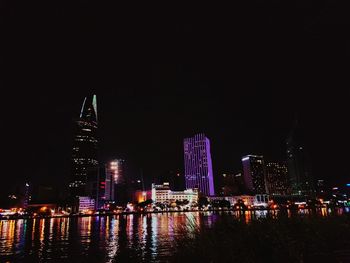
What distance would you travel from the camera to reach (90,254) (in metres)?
27.8

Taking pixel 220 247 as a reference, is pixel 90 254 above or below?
below

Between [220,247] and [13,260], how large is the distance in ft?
71.0

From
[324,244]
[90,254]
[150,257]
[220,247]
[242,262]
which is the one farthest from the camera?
[90,254]

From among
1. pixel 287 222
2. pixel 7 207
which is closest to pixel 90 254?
pixel 287 222

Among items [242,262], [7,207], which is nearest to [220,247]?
[242,262]

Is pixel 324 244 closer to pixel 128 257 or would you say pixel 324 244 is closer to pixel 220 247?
pixel 220 247

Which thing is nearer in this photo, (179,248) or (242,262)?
(242,262)

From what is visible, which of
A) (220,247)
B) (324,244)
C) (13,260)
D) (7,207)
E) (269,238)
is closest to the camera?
(220,247)

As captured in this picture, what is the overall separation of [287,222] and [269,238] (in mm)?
5869

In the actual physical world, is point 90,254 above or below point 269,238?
below

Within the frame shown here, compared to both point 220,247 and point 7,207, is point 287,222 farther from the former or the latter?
point 7,207

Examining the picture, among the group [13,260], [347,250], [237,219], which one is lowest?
[13,260]

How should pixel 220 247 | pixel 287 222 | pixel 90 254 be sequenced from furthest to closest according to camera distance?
1. pixel 90 254
2. pixel 287 222
3. pixel 220 247

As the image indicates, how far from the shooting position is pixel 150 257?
23.9 meters
